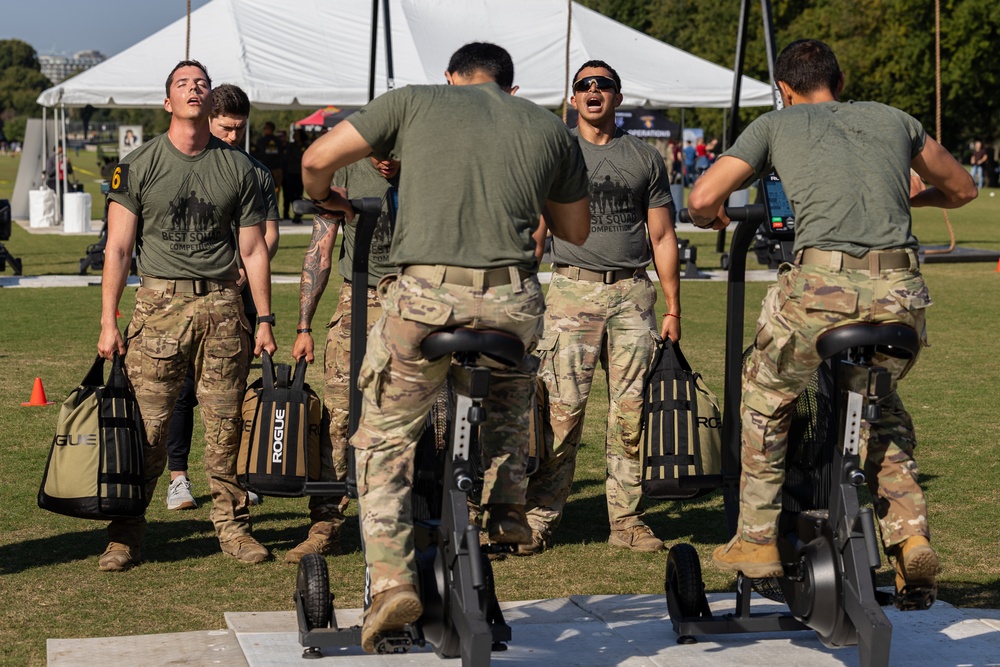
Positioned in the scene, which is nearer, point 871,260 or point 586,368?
point 871,260

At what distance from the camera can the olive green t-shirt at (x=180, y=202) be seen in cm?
627

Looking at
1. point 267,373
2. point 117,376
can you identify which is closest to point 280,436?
point 267,373

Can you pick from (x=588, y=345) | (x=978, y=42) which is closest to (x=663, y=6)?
(x=978, y=42)

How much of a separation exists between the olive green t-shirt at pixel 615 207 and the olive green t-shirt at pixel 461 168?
2343 mm

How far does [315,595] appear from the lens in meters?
4.80

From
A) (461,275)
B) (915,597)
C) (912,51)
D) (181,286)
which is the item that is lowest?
(915,597)

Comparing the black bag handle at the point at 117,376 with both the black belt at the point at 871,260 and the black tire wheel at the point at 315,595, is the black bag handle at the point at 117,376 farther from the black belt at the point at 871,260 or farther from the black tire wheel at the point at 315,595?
the black belt at the point at 871,260

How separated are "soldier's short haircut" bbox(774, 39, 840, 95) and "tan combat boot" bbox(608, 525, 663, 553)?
2635mm

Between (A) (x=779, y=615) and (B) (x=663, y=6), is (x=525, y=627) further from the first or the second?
(B) (x=663, y=6)

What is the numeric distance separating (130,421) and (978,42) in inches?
2275

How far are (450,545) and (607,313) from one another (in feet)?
8.25

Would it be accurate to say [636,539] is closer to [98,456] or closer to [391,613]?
[98,456]

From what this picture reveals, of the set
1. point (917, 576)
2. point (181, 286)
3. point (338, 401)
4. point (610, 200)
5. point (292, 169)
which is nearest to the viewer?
A: point (917, 576)

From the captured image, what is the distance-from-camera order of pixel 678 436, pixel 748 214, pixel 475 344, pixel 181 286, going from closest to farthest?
pixel 475 344
pixel 748 214
pixel 678 436
pixel 181 286
